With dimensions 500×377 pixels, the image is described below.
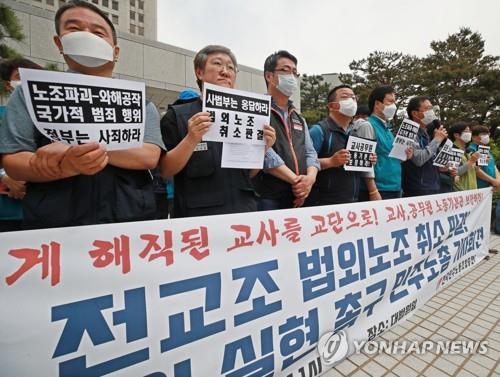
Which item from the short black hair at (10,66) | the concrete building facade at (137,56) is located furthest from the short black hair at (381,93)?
the concrete building facade at (137,56)

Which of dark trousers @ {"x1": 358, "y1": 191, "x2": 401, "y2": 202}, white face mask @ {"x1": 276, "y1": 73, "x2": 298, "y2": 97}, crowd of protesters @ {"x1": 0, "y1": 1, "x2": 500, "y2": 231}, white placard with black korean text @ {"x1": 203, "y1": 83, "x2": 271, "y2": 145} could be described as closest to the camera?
crowd of protesters @ {"x1": 0, "y1": 1, "x2": 500, "y2": 231}

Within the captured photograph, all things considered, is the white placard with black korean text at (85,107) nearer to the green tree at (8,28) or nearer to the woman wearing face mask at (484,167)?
the woman wearing face mask at (484,167)

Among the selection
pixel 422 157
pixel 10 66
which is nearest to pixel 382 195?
pixel 422 157

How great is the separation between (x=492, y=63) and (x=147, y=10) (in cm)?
4834

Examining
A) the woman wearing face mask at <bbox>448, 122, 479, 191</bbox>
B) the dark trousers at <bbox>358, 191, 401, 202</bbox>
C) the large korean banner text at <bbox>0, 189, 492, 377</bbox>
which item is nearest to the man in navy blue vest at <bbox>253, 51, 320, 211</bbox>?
the large korean banner text at <bbox>0, 189, 492, 377</bbox>

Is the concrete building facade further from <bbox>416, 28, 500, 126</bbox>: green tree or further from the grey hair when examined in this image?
<bbox>416, 28, 500, 126</bbox>: green tree

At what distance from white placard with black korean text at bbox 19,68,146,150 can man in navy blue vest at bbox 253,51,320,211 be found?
40.9 inches

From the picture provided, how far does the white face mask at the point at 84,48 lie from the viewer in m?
1.19

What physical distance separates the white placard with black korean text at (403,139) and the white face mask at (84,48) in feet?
8.70

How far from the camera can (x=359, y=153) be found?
2.55m

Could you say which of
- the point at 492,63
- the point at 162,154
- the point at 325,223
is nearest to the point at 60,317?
the point at 162,154

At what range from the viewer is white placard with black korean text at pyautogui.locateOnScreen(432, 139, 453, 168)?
11.3ft

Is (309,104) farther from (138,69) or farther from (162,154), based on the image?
(162,154)

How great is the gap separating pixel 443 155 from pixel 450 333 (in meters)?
2.17
